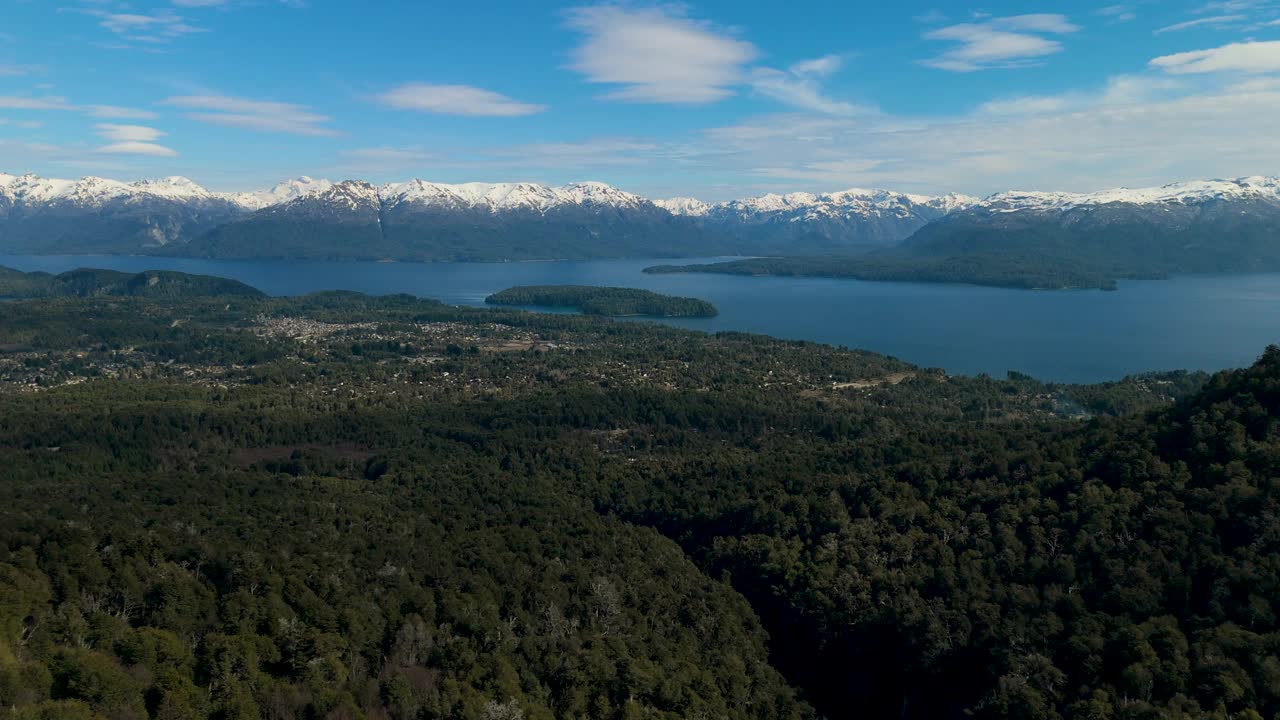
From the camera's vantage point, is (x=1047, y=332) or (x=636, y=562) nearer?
(x=636, y=562)

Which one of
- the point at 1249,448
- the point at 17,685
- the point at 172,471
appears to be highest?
the point at 1249,448

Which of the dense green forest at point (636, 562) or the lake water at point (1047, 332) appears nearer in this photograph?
the dense green forest at point (636, 562)

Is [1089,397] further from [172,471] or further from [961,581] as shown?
[172,471]

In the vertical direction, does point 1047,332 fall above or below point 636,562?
above

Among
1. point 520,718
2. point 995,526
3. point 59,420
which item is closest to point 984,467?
point 995,526

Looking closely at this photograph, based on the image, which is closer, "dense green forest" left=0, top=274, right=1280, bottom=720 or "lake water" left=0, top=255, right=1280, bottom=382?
"dense green forest" left=0, top=274, right=1280, bottom=720

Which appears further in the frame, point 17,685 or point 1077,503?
point 1077,503

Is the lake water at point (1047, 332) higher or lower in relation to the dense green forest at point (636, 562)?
higher

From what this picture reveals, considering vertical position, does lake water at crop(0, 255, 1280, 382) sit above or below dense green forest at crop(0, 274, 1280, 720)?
above
